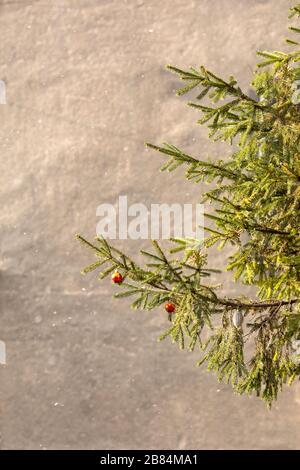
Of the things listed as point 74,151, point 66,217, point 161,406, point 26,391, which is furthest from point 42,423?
point 74,151

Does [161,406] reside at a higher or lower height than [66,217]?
lower

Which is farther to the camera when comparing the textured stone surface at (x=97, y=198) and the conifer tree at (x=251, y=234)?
the textured stone surface at (x=97, y=198)

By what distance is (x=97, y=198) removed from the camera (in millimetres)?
9594

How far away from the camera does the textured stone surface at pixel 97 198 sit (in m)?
9.36

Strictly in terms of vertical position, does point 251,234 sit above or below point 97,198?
below

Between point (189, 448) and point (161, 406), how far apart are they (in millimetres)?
723

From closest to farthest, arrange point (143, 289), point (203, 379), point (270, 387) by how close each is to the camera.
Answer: point (143, 289)
point (270, 387)
point (203, 379)

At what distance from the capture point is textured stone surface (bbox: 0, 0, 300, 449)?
936cm

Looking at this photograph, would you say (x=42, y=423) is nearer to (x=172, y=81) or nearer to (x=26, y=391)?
(x=26, y=391)

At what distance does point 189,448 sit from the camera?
30.7 ft

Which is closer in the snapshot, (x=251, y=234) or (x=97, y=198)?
(x=251, y=234)

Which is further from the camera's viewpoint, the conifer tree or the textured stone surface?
the textured stone surface

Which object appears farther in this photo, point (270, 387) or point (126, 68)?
point (126, 68)
